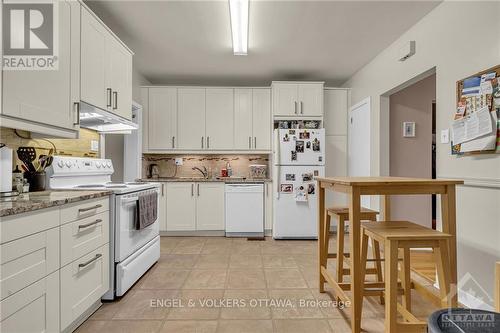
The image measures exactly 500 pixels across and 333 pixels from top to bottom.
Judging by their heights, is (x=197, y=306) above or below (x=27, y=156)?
below

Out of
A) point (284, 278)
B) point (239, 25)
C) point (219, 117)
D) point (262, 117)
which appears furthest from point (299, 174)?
point (239, 25)

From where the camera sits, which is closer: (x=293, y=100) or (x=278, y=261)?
(x=278, y=261)

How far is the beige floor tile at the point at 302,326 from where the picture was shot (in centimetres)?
182

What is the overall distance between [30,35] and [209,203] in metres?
3.05

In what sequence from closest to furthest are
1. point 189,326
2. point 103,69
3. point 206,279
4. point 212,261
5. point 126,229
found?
point 189,326, point 126,229, point 103,69, point 206,279, point 212,261

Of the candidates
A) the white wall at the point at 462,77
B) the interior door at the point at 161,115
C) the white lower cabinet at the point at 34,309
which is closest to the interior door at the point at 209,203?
the interior door at the point at 161,115

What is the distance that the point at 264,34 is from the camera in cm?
313

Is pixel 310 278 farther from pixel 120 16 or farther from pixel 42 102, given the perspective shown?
pixel 120 16

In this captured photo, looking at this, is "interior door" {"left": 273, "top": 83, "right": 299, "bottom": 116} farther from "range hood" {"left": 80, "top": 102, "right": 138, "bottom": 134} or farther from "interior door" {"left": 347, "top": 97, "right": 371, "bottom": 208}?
"range hood" {"left": 80, "top": 102, "right": 138, "bottom": 134}

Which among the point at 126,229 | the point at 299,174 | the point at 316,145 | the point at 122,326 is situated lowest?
the point at 122,326

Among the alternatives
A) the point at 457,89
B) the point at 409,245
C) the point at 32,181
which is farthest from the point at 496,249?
the point at 32,181

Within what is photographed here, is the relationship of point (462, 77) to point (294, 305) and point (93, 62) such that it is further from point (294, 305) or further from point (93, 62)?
point (93, 62)

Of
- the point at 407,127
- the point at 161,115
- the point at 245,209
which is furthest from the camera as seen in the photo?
the point at 161,115

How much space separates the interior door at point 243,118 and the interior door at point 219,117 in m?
0.07
